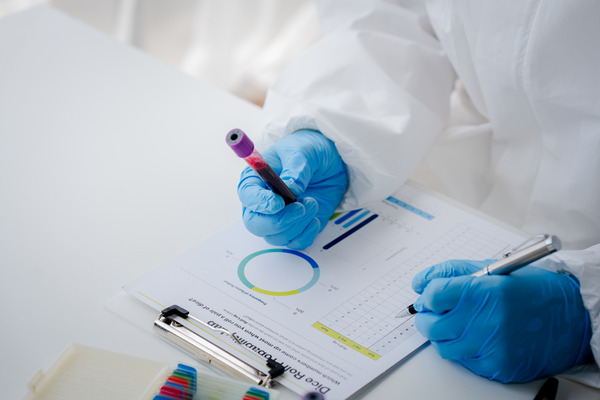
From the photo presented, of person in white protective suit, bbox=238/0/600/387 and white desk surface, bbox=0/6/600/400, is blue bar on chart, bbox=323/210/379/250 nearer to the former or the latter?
person in white protective suit, bbox=238/0/600/387

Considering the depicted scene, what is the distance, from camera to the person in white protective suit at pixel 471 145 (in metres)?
0.73

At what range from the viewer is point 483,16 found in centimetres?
103

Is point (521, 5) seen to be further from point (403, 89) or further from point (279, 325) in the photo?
point (279, 325)

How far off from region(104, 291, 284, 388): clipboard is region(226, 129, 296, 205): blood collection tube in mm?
205

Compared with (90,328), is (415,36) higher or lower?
higher

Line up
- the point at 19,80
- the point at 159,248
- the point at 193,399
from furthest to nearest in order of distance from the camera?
the point at 19,80
the point at 159,248
the point at 193,399

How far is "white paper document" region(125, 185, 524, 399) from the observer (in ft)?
2.36

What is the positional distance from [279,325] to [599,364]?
39 cm

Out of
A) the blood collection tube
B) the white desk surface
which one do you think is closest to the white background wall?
the white desk surface

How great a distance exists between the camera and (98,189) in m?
0.98

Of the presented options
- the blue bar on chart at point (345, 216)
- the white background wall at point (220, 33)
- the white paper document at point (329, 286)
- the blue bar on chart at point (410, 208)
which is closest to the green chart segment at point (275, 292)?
the white paper document at point (329, 286)

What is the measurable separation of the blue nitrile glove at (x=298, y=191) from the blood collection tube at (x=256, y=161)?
0.04ft

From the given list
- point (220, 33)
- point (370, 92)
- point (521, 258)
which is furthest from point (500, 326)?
point (220, 33)

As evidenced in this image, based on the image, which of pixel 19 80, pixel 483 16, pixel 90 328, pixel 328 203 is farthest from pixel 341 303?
pixel 19 80
